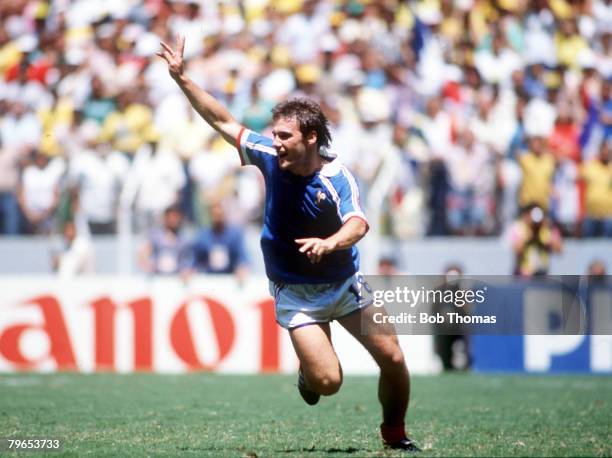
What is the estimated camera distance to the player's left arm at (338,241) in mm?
6672

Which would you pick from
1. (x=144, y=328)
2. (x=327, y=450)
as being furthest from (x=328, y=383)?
(x=144, y=328)

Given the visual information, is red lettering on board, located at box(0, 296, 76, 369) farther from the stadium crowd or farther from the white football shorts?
the white football shorts

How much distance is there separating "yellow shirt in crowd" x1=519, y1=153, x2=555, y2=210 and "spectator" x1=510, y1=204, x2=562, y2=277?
419 millimetres

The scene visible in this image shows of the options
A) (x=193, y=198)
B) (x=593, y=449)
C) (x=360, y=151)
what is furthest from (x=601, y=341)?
(x=593, y=449)

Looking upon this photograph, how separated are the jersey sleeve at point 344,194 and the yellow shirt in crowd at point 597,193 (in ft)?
32.0

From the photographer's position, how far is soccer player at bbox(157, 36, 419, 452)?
7480 millimetres

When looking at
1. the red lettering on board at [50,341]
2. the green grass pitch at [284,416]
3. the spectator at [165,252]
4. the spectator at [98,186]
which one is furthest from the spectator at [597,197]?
the red lettering on board at [50,341]

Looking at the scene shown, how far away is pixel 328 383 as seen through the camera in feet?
24.4

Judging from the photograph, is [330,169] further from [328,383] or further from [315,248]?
[328,383]

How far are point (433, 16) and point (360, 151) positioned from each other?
12.4 feet

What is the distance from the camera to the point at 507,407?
10.9 m

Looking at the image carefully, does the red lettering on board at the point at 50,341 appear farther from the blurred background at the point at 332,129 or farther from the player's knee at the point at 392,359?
the player's knee at the point at 392,359

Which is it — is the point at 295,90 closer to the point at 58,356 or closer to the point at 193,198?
the point at 193,198

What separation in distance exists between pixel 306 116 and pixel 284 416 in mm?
3396
